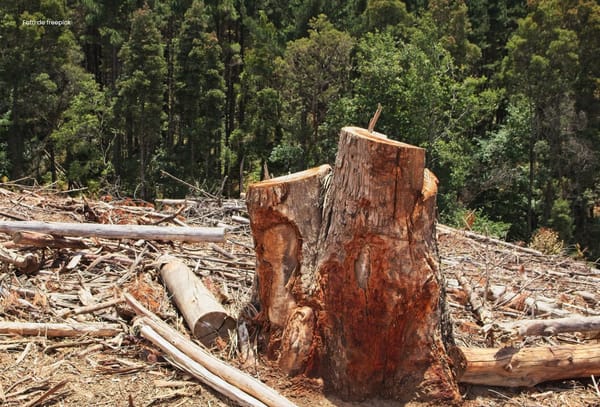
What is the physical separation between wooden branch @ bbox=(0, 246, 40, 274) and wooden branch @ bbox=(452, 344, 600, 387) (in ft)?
13.1

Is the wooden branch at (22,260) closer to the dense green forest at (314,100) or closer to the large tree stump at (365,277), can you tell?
the large tree stump at (365,277)

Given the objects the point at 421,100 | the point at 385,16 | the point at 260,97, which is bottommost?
the point at 260,97

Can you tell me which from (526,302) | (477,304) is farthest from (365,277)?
(526,302)

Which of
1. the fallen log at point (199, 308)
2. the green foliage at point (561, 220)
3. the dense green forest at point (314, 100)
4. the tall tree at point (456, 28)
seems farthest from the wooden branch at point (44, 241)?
the tall tree at point (456, 28)

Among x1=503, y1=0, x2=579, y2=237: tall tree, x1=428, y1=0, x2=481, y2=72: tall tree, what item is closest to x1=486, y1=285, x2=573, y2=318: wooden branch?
x1=503, y1=0, x2=579, y2=237: tall tree

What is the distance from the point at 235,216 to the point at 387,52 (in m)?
13.1

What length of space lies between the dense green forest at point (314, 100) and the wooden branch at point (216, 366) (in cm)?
1568

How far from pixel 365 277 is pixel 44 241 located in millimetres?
3653

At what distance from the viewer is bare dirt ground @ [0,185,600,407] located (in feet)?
13.6

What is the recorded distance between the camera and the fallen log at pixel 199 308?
15.5 ft

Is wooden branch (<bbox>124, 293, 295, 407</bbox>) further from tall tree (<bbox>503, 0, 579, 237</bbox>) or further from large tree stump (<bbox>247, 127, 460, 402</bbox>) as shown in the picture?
tall tree (<bbox>503, 0, 579, 237</bbox>)

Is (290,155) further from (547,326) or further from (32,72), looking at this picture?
(547,326)

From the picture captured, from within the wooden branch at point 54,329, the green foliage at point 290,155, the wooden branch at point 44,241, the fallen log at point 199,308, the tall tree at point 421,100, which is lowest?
the green foliage at point 290,155

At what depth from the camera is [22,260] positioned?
18.7ft
